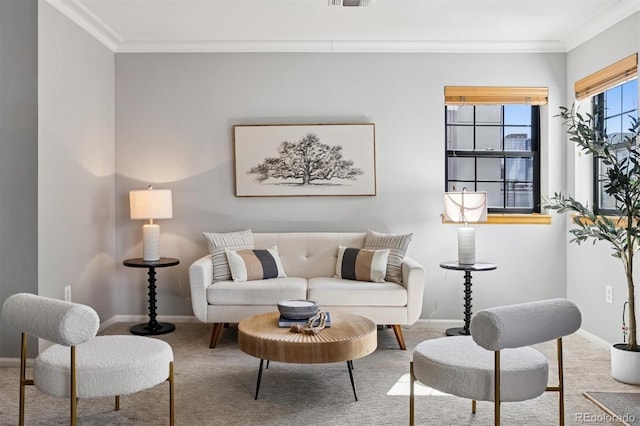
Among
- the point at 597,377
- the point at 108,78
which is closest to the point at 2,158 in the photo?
the point at 108,78

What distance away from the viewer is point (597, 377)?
348 cm

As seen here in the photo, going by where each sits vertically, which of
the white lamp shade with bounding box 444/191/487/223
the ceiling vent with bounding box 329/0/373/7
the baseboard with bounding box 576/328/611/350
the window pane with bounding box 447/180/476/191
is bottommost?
the baseboard with bounding box 576/328/611/350

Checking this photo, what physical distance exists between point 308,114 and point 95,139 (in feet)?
6.02

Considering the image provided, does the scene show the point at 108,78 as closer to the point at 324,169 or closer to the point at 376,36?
the point at 324,169

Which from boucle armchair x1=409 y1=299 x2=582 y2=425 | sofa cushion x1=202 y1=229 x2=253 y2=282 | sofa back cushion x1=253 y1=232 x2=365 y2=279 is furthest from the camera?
sofa back cushion x1=253 y1=232 x2=365 y2=279

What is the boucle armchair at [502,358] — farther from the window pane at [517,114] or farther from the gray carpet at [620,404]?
the window pane at [517,114]

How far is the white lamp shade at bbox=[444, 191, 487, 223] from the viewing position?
A: 4.48 metres

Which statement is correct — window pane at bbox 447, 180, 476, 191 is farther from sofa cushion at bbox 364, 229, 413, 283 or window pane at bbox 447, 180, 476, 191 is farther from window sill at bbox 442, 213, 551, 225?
sofa cushion at bbox 364, 229, 413, 283

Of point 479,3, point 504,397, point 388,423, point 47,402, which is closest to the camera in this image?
point 504,397

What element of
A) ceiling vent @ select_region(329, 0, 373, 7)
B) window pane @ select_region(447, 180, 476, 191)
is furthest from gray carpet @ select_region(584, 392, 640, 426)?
ceiling vent @ select_region(329, 0, 373, 7)

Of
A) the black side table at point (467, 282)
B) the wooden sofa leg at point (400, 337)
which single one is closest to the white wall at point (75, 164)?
the wooden sofa leg at point (400, 337)

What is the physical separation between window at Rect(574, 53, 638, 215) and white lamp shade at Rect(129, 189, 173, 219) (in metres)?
3.32

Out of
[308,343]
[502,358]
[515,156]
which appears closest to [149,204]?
[308,343]

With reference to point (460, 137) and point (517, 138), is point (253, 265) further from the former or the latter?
point (517, 138)
